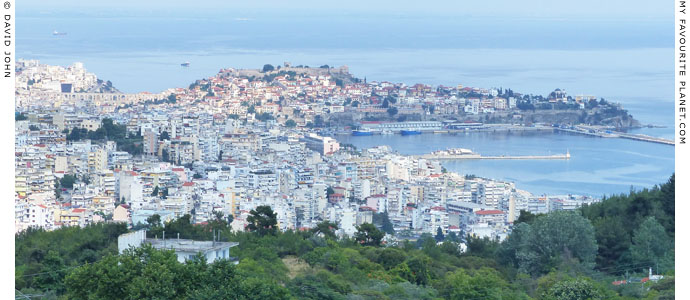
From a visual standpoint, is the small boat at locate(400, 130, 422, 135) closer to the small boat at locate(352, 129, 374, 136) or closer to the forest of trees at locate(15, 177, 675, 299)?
the small boat at locate(352, 129, 374, 136)

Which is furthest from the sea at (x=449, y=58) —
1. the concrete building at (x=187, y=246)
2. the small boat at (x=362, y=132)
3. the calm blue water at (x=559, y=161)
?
the concrete building at (x=187, y=246)

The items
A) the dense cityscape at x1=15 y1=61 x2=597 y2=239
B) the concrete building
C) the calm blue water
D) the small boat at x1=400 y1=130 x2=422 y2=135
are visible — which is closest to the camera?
the concrete building

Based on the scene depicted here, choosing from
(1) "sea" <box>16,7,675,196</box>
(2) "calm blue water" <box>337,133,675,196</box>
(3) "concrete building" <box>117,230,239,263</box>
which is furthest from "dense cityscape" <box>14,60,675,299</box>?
(1) "sea" <box>16,7,675,196</box>

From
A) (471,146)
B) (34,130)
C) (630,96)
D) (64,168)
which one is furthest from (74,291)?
(630,96)

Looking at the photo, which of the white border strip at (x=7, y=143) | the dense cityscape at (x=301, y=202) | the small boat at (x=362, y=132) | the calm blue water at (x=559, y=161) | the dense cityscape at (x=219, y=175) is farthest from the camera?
the small boat at (x=362, y=132)

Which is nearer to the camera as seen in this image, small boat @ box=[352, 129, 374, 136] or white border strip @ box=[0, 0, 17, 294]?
→ white border strip @ box=[0, 0, 17, 294]
